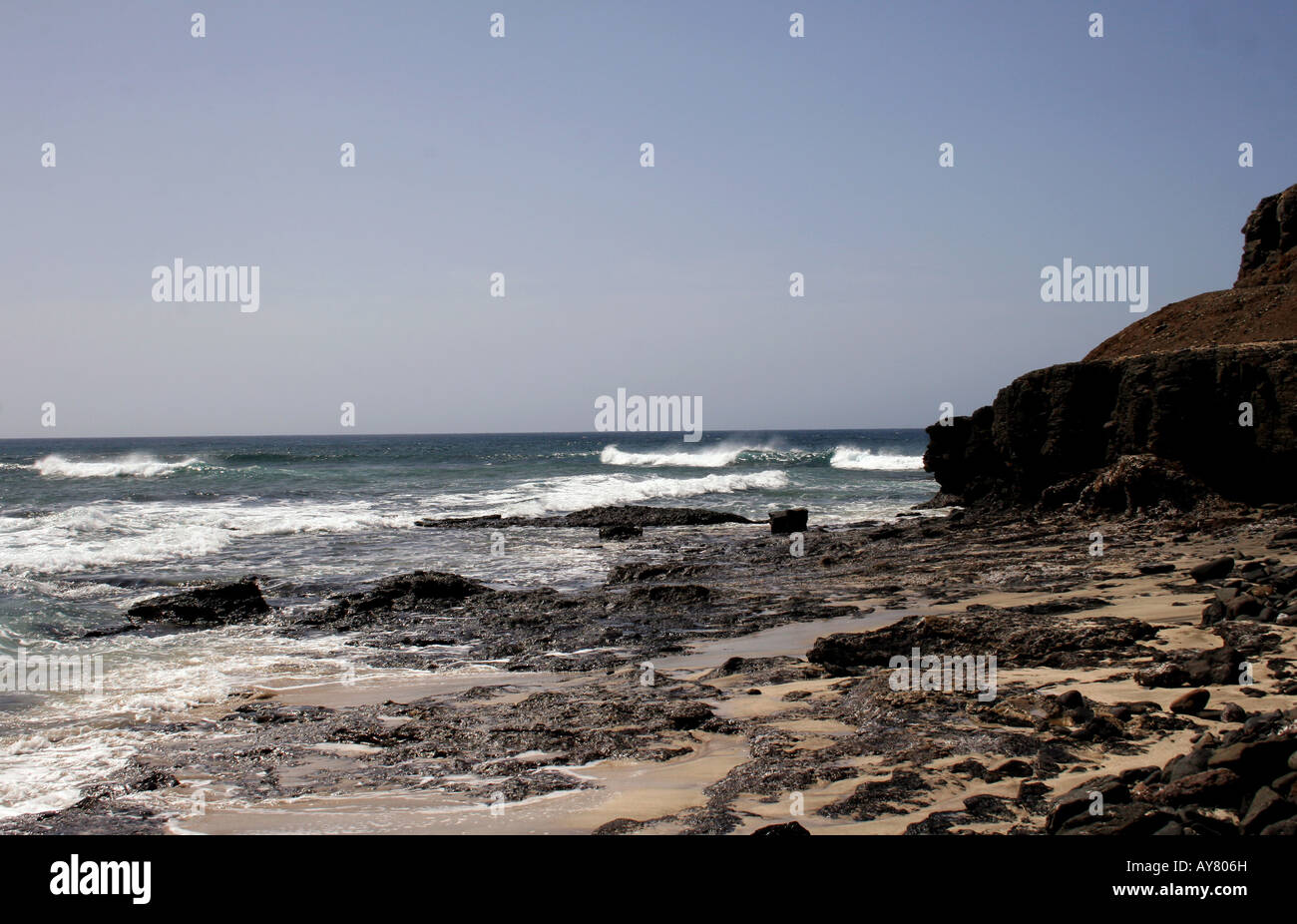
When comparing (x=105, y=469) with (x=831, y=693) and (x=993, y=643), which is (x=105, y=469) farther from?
(x=993, y=643)

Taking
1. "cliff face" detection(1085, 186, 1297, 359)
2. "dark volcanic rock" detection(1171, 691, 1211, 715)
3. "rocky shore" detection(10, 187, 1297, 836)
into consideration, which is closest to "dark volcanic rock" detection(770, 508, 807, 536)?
"rocky shore" detection(10, 187, 1297, 836)

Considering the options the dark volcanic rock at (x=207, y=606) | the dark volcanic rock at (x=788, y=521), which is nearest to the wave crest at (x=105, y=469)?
the dark volcanic rock at (x=788, y=521)

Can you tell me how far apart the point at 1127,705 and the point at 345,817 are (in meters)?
4.78

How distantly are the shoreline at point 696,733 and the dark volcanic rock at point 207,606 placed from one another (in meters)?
2.34

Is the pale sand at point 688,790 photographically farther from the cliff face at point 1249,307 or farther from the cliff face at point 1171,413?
the cliff face at point 1249,307

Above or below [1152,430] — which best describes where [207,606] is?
Result: below

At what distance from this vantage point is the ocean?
7594 millimetres

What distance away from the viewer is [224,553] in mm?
19266

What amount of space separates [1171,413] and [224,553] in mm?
19086

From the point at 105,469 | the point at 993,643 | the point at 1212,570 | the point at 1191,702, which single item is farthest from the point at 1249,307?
the point at 105,469

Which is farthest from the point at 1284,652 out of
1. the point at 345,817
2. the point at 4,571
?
the point at 4,571

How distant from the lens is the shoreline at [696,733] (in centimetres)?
489

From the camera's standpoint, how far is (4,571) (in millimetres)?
15734
